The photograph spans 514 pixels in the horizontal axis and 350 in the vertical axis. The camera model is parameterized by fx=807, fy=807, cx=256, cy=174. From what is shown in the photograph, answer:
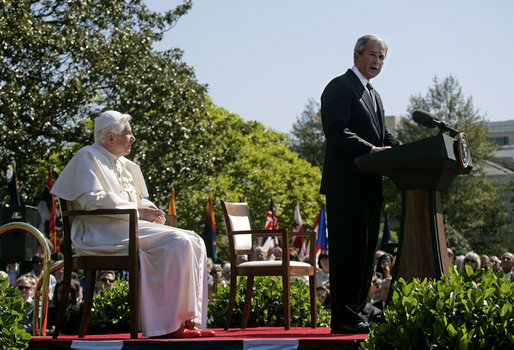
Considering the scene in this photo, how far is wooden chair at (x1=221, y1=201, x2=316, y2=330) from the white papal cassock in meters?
0.94

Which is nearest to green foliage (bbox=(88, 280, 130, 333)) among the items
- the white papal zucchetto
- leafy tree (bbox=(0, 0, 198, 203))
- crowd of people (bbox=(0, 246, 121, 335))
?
crowd of people (bbox=(0, 246, 121, 335))

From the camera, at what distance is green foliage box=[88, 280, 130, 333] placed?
25.3ft

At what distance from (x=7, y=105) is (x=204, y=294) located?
15.1 m

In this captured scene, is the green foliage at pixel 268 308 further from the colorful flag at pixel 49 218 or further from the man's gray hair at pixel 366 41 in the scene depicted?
the colorful flag at pixel 49 218

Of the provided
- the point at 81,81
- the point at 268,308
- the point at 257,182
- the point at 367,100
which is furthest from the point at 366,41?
the point at 257,182

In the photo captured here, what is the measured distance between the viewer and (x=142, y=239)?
238 inches

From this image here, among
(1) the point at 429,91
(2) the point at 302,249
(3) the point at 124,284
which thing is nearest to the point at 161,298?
(3) the point at 124,284

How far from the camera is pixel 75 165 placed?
621cm

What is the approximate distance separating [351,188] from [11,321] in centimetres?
244

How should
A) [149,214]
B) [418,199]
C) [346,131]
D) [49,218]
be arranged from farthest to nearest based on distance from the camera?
[49,218] < [149,214] < [346,131] < [418,199]

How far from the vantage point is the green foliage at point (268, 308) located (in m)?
7.89

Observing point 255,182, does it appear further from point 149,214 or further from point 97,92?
point 149,214

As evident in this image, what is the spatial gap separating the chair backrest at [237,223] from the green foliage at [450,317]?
3.45 meters

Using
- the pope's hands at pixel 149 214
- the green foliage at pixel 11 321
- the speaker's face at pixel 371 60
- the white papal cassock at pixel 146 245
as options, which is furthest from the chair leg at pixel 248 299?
the green foliage at pixel 11 321
